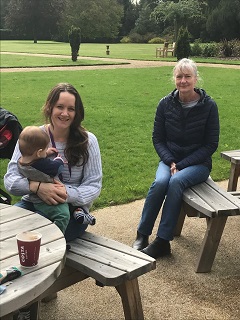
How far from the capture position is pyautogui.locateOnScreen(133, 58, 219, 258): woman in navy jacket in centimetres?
384

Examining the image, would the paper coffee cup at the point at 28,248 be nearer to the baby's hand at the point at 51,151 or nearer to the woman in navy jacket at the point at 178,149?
the baby's hand at the point at 51,151

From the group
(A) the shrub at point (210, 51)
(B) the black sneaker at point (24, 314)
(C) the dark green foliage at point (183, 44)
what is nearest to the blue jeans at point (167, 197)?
(B) the black sneaker at point (24, 314)

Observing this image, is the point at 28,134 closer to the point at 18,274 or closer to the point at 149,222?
the point at 18,274

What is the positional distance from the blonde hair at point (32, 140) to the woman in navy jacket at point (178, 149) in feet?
4.46

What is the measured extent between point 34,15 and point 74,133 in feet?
221

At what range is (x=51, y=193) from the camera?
9.63ft

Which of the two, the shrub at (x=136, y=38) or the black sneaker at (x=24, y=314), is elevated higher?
the black sneaker at (x=24, y=314)

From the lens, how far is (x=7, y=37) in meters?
67.5

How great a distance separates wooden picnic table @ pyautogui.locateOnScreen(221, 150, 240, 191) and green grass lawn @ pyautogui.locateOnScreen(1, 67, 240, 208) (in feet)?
2.80

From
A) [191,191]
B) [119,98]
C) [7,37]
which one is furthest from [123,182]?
[7,37]

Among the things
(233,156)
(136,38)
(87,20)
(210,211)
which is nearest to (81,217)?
(210,211)

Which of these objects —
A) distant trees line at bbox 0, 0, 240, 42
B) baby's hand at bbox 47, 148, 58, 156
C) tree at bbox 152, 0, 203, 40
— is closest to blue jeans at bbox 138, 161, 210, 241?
baby's hand at bbox 47, 148, 58, 156

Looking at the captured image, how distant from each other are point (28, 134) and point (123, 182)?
309 centimetres

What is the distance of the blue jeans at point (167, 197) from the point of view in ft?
12.5
